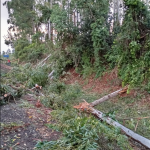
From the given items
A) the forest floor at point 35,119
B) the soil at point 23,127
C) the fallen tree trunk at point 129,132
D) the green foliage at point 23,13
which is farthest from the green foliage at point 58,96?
the green foliage at point 23,13

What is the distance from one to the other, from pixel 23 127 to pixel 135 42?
18.7 ft

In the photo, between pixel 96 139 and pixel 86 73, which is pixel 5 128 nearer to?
pixel 96 139

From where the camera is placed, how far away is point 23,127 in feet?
10.5

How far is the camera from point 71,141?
8.91 ft

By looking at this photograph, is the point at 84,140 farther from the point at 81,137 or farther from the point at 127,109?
the point at 127,109

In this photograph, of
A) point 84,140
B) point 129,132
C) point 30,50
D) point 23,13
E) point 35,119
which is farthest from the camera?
point 23,13

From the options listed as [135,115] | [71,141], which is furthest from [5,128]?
[135,115]

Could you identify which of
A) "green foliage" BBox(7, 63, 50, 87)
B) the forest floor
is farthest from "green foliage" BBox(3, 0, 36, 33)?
the forest floor

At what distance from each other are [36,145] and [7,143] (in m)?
0.46

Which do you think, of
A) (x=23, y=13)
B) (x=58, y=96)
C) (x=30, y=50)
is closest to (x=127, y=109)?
(x=58, y=96)

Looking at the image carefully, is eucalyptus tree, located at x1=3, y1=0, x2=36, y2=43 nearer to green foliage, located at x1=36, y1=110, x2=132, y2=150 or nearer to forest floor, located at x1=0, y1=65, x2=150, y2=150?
forest floor, located at x1=0, y1=65, x2=150, y2=150

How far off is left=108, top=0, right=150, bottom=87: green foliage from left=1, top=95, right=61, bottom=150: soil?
178 inches

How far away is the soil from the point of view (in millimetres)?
2689

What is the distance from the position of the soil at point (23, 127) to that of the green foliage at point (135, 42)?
452 cm
